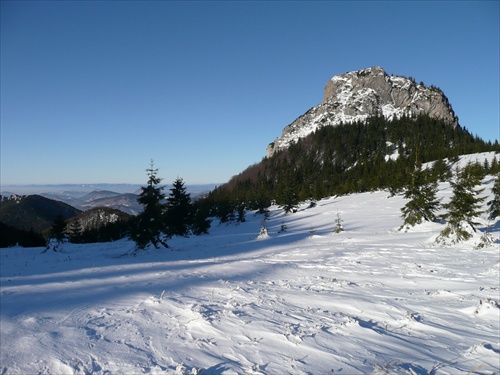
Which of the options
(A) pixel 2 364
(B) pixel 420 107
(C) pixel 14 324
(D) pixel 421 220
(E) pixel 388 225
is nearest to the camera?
(A) pixel 2 364

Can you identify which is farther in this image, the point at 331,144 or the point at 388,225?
the point at 331,144

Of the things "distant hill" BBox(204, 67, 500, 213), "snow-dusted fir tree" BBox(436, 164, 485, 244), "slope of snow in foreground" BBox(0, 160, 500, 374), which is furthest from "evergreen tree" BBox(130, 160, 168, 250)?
"distant hill" BBox(204, 67, 500, 213)

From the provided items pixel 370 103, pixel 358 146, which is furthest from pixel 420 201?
pixel 370 103

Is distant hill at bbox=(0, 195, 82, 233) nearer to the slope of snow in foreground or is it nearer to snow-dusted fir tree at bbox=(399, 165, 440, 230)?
snow-dusted fir tree at bbox=(399, 165, 440, 230)

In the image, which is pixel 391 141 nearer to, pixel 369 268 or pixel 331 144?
pixel 331 144

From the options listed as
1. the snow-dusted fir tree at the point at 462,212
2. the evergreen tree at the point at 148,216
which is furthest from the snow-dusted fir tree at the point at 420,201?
the evergreen tree at the point at 148,216

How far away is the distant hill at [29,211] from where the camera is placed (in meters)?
163

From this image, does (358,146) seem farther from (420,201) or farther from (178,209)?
(178,209)

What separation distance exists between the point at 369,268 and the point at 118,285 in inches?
322

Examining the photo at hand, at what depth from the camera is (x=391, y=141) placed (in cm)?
11500

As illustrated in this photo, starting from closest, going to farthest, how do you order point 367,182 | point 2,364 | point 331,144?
1. point 2,364
2. point 367,182
3. point 331,144

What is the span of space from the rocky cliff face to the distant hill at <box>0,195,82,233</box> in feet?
497

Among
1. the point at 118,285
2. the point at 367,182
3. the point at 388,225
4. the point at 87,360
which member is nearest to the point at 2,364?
the point at 87,360

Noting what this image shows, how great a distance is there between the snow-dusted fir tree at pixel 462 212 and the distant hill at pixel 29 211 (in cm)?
19018
